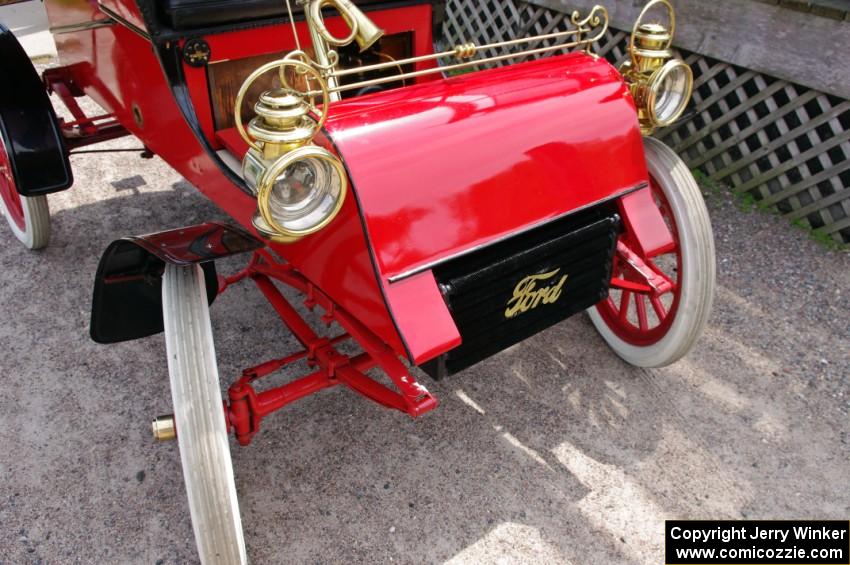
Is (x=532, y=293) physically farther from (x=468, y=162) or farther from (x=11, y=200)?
(x=11, y=200)

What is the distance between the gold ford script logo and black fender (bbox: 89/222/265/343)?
0.75 m

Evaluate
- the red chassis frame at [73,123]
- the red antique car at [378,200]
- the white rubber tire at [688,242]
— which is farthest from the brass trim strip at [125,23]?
the white rubber tire at [688,242]

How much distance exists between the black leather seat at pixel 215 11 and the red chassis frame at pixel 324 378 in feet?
2.67

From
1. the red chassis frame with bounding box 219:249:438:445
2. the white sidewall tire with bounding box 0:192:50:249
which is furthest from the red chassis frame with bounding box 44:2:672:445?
the white sidewall tire with bounding box 0:192:50:249

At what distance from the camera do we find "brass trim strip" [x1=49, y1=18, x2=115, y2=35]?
2375 mm

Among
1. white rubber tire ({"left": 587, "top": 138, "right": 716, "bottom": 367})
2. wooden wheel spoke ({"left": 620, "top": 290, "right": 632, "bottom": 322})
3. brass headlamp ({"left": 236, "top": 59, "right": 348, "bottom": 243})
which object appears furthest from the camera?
wooden wheel spoke ({"left": 620, "top": 290, "right": 632, "bottom": 322})

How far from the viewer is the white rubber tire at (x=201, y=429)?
1.63m

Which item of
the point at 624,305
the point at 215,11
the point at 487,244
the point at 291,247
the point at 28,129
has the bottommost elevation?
the point at 624,305

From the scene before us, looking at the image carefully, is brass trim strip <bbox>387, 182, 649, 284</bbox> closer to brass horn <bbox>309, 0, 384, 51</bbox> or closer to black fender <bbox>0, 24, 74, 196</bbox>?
brass horn <bbox>309, 0, 384, 51</bbox>

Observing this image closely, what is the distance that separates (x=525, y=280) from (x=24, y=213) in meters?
2.47

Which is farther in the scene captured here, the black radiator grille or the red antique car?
the black radiator grille

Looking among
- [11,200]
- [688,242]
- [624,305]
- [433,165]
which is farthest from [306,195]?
[11,200]

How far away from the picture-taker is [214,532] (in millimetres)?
1663

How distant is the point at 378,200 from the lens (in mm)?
1617
